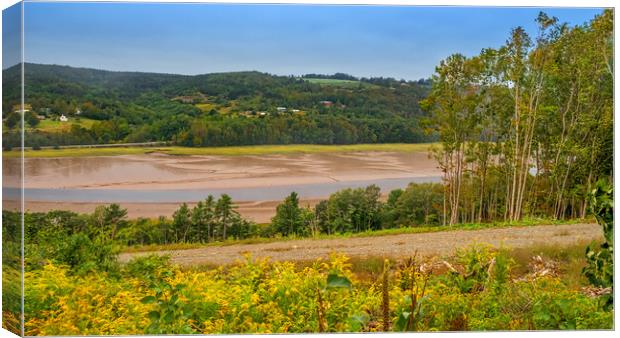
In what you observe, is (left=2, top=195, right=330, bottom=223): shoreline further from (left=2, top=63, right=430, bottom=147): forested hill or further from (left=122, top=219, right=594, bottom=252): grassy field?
(left=2, top=63, right=430, bottom=147): forested hill

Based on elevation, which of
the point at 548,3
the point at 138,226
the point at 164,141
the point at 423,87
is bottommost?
the point at 138,226

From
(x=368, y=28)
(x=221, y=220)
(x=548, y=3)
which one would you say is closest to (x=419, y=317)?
(x=221, y=220)

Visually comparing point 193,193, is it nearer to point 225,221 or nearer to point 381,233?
point 225,221

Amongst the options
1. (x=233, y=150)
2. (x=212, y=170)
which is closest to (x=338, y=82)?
(x=233, y=150)

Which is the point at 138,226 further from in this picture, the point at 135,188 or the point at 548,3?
the point at 548,3

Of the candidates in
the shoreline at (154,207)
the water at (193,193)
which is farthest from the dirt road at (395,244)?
the water at (193,193)

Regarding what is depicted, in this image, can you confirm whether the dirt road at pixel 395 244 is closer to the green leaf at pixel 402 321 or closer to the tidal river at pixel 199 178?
the tidal river at pixel 199 178
